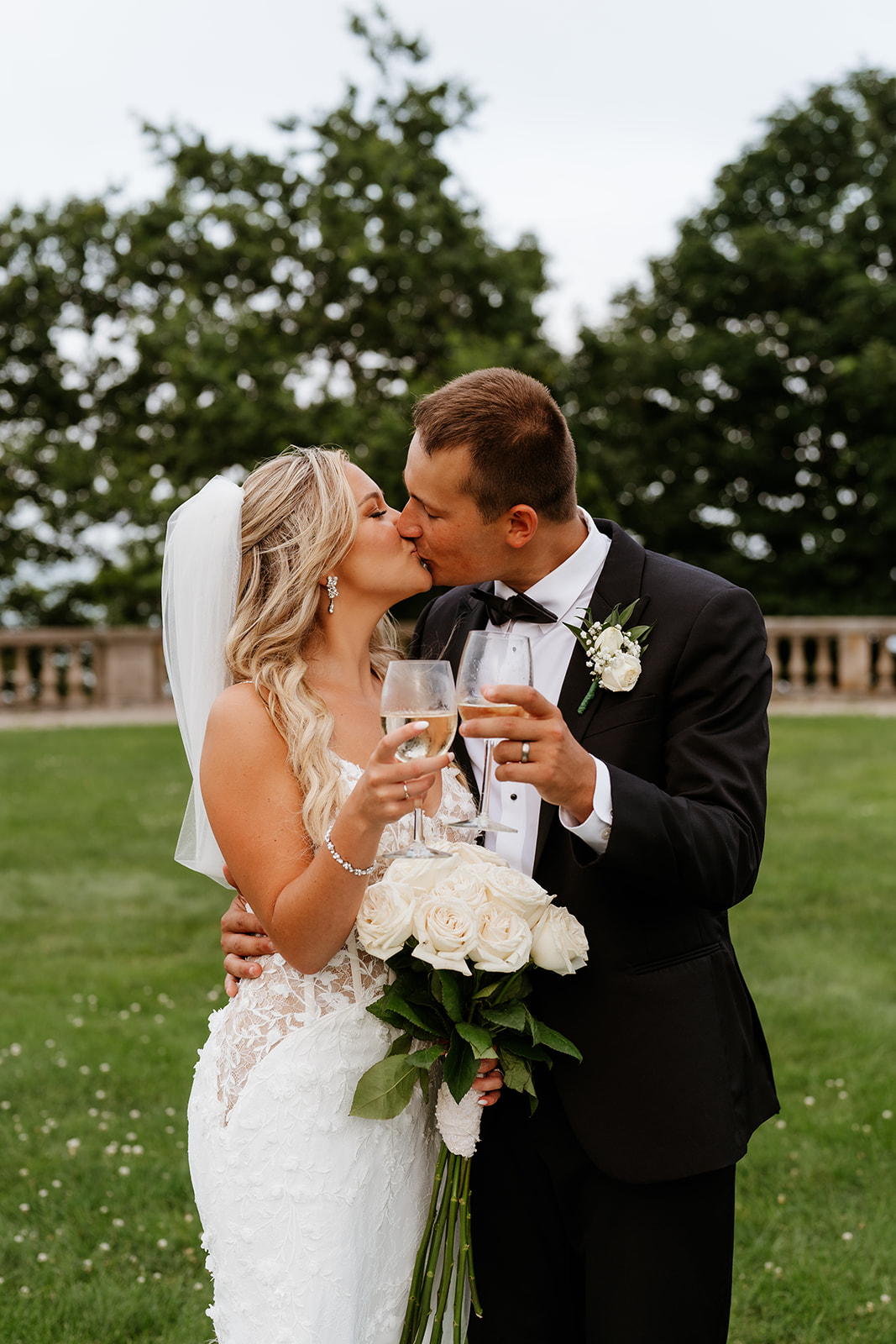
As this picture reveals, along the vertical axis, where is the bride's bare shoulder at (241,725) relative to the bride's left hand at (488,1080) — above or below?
above

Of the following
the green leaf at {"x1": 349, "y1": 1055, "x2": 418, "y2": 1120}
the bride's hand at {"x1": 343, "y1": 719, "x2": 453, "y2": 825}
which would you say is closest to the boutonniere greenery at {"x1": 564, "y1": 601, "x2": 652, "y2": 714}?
the bride's hand at {"x1": 343, "y1": 719, "x2": 453, "y2": 825}

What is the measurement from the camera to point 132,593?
2520 cm

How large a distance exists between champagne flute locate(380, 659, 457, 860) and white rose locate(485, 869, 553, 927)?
27 cm

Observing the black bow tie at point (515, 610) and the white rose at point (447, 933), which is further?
the black bow tie at point (515, 610)

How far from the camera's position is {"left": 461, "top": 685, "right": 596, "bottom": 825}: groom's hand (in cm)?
257

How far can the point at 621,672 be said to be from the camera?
3098 mm

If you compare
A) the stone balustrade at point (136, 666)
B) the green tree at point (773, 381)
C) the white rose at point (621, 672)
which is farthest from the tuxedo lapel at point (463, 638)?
the green tree at point (773, 381)

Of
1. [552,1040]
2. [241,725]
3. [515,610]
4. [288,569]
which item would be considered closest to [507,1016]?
[552,1040]

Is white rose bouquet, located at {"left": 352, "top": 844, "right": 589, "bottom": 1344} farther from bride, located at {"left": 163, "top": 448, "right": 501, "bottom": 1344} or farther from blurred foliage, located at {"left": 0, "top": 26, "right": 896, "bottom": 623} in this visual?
blurred foliage, located at {"left": 0, "top": 26, "right": 896, "bottom": 623}

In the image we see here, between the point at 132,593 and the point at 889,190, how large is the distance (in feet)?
58.1

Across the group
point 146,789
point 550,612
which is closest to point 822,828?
point 146,789

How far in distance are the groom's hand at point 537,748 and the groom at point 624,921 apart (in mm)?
22

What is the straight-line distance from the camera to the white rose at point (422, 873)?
287 cm

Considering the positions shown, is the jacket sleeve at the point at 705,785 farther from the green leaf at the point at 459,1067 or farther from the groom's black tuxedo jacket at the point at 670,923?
the green leaf at the point at 459,1067
